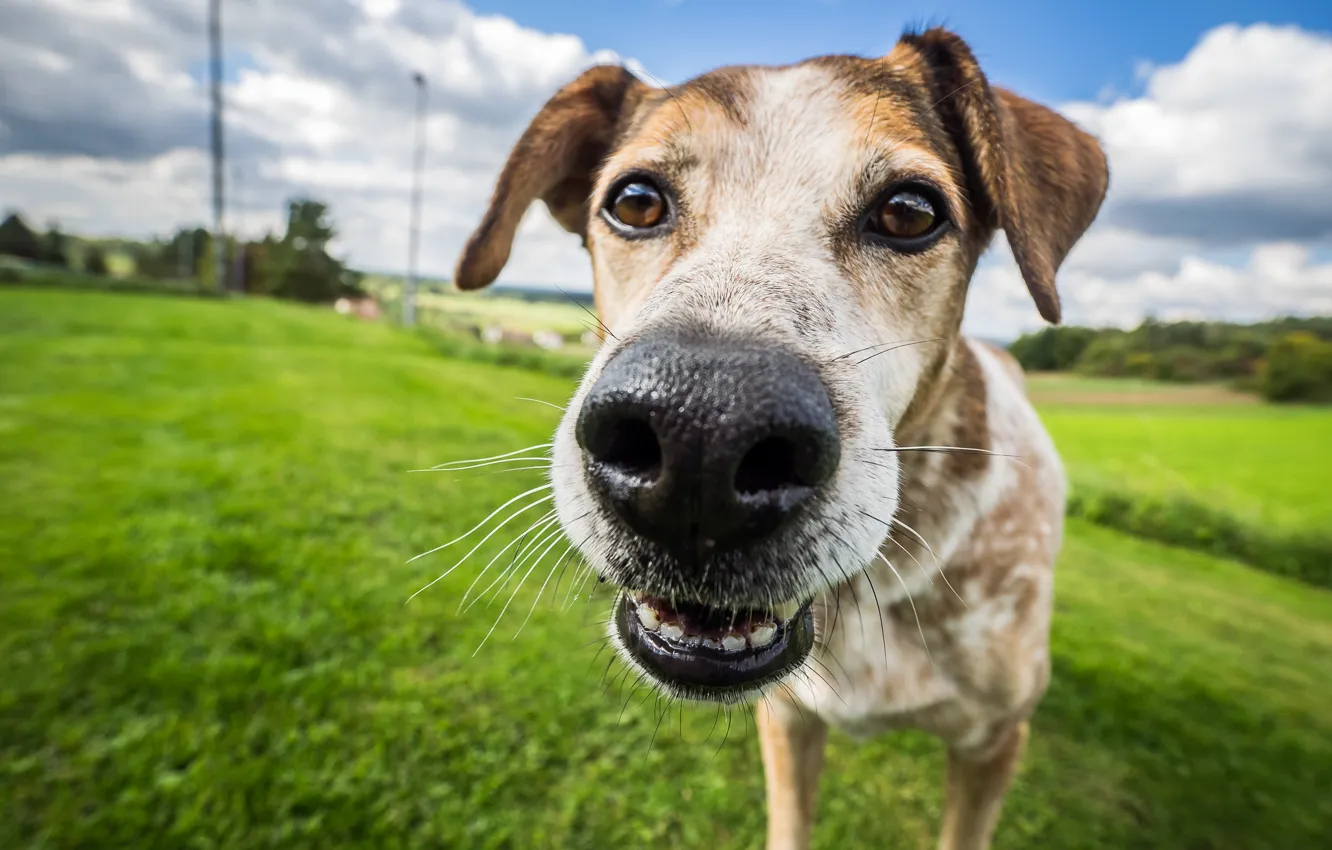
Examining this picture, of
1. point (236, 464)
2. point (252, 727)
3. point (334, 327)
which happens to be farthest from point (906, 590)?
point (334, 327)

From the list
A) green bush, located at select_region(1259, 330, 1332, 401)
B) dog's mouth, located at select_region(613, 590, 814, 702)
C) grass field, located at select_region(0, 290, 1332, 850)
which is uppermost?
green bush, located at select_region(1259, 330, 1332, 401)

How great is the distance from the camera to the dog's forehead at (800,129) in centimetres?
186

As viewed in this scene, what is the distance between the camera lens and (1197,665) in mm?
5125

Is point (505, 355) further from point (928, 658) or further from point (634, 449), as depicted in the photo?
point (634, 449)

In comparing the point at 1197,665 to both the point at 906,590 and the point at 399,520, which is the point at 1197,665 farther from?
the point at 399,520


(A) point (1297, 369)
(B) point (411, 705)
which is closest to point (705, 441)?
(B) point (411, 705)

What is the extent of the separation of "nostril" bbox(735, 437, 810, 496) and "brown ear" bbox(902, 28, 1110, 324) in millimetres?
1322

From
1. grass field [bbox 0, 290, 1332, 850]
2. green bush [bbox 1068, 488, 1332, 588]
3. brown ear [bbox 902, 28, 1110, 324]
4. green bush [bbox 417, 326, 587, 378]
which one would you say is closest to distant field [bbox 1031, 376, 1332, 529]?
green bush [bbox 1068, 488, 1332, 588]

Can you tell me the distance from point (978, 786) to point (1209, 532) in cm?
812

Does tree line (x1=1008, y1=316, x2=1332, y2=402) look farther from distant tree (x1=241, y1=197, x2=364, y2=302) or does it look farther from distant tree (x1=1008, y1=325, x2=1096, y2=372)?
distant tree (x1=241, y1=197, x2=364, y2=302)

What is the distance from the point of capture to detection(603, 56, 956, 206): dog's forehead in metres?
1.86

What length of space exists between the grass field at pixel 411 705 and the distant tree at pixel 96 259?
53.7 metres

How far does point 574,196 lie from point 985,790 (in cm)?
282

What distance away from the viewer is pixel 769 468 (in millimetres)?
1108
